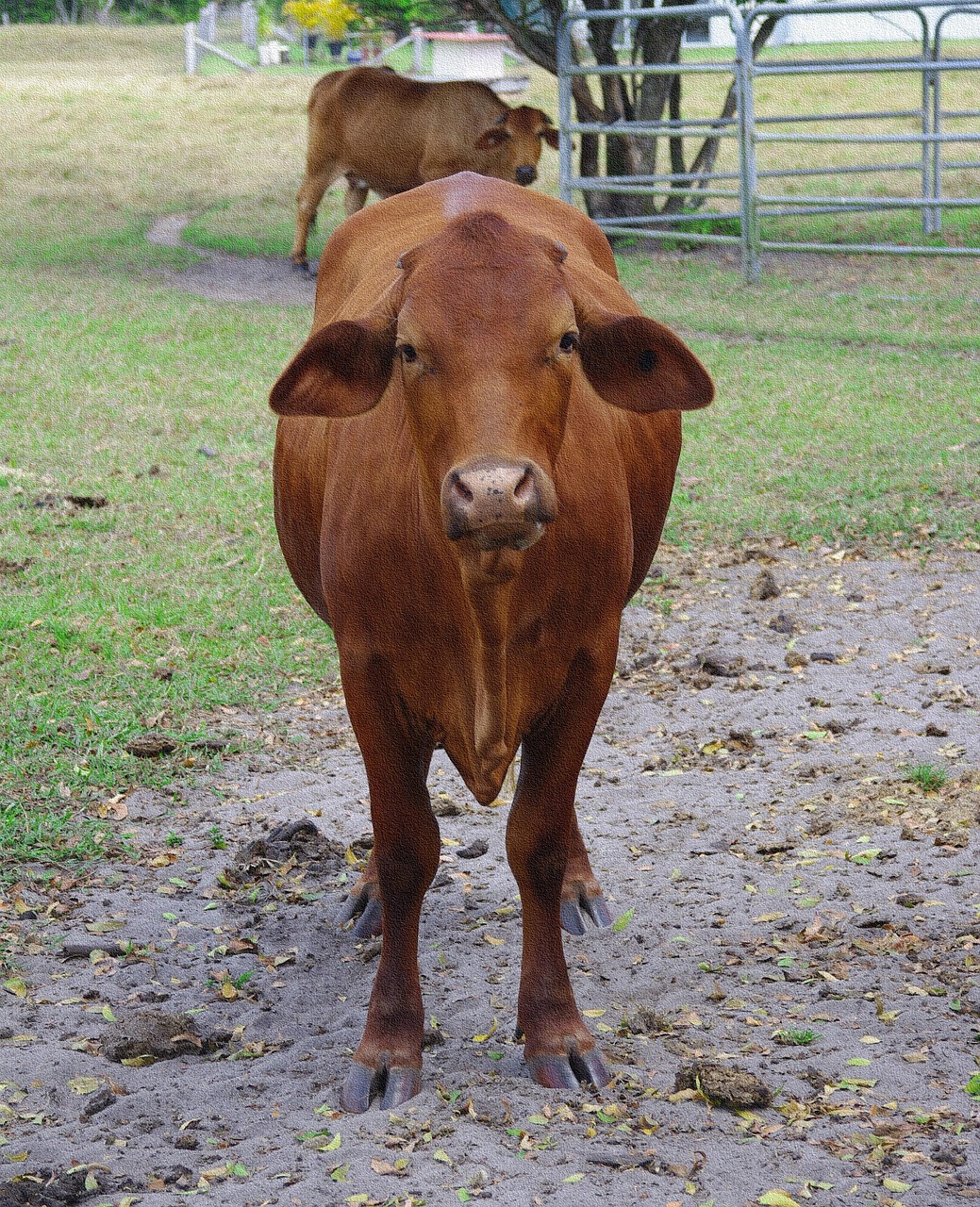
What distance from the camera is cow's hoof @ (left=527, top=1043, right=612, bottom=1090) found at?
3182 mm

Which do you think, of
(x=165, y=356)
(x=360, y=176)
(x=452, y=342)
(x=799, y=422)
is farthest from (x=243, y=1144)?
(x=360, y=176)

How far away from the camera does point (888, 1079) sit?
310 centimetres

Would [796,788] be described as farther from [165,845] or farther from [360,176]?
[360,176]

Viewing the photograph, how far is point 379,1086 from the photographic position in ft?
10.5

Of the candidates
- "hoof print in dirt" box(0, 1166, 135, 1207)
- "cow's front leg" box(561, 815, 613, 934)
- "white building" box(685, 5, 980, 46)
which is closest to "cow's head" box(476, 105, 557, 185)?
"cow's front leg" box(561, 815, 613, 934)

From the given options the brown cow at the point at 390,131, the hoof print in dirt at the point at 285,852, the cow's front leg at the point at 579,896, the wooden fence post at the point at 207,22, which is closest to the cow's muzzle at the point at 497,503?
the cow's front leg at the point at 579,896

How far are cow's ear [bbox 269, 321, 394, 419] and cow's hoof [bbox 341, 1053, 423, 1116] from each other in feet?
4.62

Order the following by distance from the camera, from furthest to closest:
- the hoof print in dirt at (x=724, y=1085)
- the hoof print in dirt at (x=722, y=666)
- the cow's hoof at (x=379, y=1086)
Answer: the hoof print in dirt at (x=722, y=666), the cow's hoof at (x=379, y=1086), the hoof print in dirt at (x=724, y=1085)

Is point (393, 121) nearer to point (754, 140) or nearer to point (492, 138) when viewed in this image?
point (492, 138)

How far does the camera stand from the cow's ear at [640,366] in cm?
288

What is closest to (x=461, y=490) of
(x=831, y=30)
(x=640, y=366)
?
(x=640, y=366)

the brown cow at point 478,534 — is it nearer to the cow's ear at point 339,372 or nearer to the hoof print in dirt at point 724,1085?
the cow's ear at point 339,372

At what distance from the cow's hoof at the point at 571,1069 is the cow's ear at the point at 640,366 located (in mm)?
1408

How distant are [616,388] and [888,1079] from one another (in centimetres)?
155
